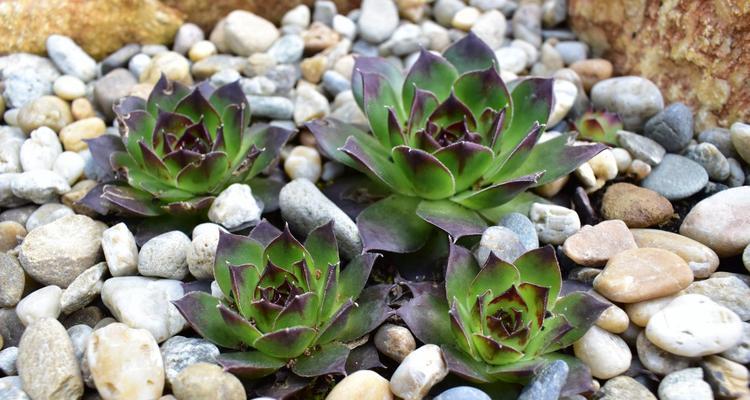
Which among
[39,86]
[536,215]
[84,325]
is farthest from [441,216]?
[39,86]

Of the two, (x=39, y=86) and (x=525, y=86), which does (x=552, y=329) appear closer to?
(x=525, y=86)

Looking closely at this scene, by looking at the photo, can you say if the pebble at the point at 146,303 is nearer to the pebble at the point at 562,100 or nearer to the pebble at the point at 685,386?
the pebble at the point at 685,386

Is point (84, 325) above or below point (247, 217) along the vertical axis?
below

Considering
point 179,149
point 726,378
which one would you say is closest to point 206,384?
point 179,149

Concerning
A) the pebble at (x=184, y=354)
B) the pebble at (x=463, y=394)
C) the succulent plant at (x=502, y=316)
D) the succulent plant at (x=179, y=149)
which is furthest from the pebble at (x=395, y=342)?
the succulent plant at (x=179, y=149)

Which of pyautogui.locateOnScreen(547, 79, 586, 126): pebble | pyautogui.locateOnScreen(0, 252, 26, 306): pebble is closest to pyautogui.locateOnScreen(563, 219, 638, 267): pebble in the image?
pyautogui.locateOnScreen(547, 79, 586, 126): pebble

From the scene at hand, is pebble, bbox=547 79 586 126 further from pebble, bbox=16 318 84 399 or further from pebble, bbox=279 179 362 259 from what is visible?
pebble, bbox=16 318 84 399

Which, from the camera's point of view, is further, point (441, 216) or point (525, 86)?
point (525, 86)
